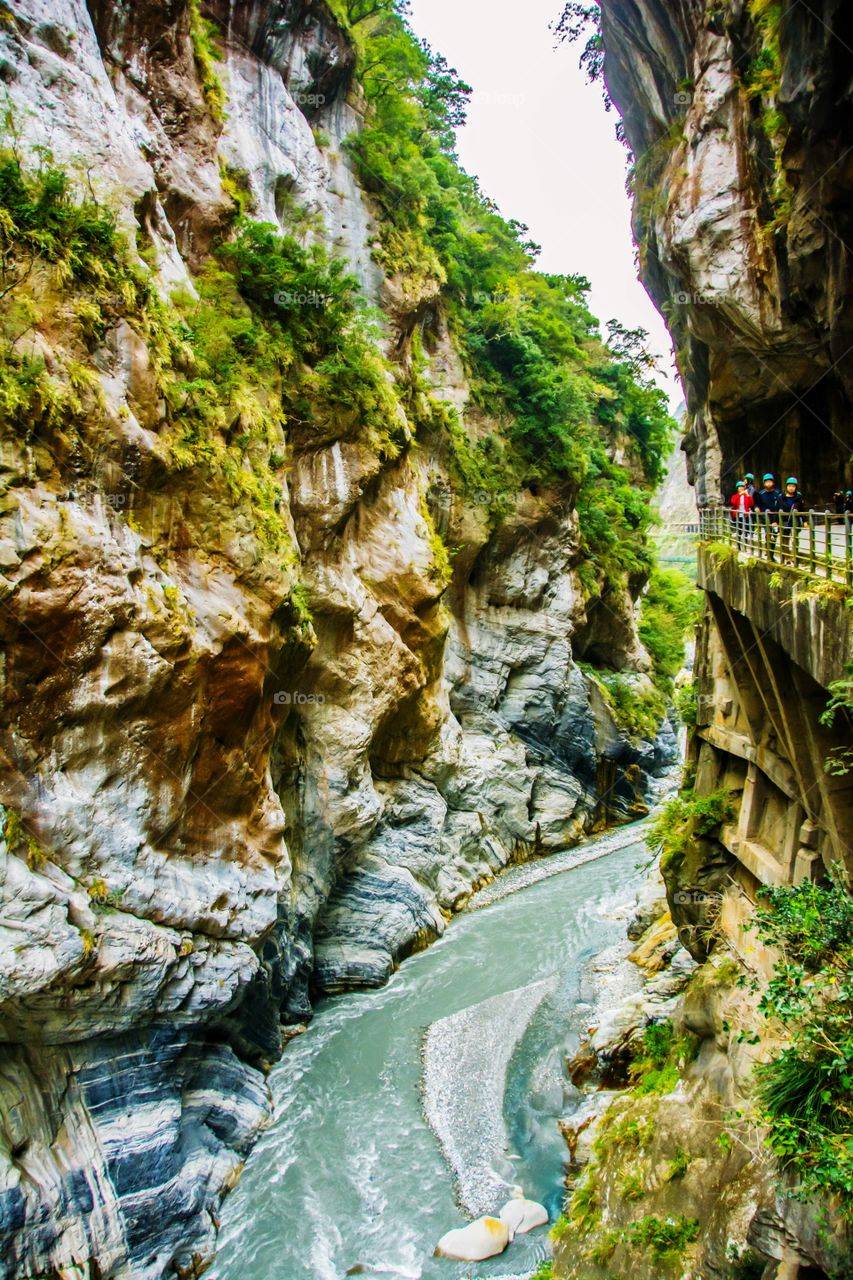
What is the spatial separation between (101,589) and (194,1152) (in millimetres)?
7697

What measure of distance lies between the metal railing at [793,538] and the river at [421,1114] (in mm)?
8772

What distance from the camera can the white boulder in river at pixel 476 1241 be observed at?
9.73 meters

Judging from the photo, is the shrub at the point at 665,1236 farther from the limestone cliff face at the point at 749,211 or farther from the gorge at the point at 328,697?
the limestone cliff face at the point at 749,211

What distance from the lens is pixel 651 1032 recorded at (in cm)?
1246

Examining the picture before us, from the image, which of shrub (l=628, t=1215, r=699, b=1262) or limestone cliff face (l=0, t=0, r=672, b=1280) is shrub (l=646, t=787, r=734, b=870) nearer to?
limestone cliff face (l=0, t=0, r=672, b=1280)

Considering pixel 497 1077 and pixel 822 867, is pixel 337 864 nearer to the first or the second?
pixel 497 1077

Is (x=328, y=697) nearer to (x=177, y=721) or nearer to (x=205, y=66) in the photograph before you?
(x=177, y=721)

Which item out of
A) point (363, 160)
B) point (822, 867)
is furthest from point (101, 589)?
point (363, 160)

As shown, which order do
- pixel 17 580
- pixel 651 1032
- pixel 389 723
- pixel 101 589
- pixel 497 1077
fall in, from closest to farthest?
pixel 17 580 < pixel 101 589 < pixel 651 1032 < pixel 497 1077 < pixel 389 723

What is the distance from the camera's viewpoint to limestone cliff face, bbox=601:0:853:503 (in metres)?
11.8

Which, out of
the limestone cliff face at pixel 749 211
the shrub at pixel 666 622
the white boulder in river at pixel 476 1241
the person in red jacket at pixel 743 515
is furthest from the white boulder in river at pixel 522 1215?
the shrub at pixel 666 622

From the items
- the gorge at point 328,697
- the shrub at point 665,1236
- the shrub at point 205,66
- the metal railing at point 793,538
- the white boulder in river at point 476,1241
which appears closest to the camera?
the shrub at point 665,1236

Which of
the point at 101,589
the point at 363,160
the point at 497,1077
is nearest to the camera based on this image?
the point at 101,589

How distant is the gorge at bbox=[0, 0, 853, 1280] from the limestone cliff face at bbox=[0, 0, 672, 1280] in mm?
67
